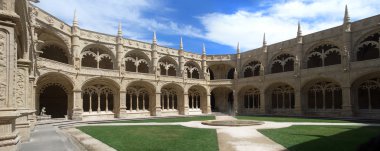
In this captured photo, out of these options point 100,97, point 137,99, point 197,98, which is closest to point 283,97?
point 197,98

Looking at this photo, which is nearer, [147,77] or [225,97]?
[147,77]

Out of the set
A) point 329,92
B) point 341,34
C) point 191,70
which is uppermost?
point 341,34

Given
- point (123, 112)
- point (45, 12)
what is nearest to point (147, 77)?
point (123, 112)

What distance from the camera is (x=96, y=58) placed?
96.1 ft

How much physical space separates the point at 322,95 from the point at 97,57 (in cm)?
2549

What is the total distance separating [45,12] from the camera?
22594 mm

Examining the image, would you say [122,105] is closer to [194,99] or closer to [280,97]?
[194,99]

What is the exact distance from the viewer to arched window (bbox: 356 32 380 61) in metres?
25.1

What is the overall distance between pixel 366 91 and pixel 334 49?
17.4ft

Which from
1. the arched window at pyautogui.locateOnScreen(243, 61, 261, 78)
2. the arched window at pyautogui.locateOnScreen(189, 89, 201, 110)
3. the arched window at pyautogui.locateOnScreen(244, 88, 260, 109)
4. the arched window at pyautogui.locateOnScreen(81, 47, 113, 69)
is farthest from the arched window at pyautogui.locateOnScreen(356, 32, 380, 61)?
the arched window at pyautogui.locateOnScreen(81, 47, 113, 69)

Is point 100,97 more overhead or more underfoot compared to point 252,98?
more overhead

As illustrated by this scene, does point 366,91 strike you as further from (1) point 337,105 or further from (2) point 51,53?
(2) point 51,53

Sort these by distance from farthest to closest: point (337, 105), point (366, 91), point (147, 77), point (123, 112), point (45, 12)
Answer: point (147, 77) < point (123, 112) < point (337, 105) < point (366, 91) < point (45, 12)

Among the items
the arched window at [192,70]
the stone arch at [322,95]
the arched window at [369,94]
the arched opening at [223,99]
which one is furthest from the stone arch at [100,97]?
the arched window at [369,94]
